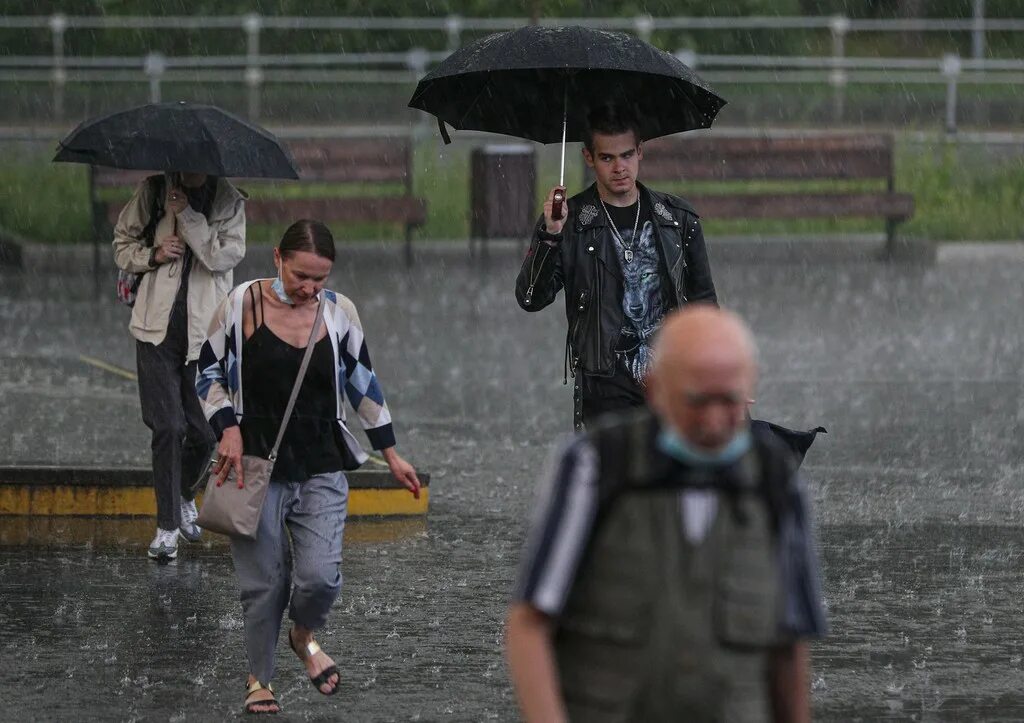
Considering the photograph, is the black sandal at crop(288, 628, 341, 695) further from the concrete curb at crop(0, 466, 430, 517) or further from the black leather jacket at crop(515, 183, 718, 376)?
the concrete curb at crop(0, 466, 430, 517)

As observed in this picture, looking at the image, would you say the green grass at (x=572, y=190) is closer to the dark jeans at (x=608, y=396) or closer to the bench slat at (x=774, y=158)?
the bench slat at (x=774, y=158)

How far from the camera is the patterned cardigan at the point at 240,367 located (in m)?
6.07

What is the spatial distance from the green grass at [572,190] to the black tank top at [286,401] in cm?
1347

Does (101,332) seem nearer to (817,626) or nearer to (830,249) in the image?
(830,249)

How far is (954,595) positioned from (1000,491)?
2.11 metres

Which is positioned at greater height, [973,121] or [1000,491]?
[973,121]

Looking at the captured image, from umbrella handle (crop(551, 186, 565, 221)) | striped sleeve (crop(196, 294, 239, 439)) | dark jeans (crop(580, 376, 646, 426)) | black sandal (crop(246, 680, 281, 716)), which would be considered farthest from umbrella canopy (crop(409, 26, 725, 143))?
black sandal (crop(246, 680, 281, 716))

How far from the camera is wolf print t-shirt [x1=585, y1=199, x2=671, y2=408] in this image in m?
6.55

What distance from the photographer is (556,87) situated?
7250mm

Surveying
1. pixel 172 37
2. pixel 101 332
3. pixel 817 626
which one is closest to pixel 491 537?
→ pixel 817 626

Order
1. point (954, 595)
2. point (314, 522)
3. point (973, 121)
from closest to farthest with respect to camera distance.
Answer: point (314, 522) < point (954, 595) < point (973, 121)

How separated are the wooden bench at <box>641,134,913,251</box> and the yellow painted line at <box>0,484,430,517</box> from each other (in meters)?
11.2

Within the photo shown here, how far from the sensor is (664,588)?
3.44 metres

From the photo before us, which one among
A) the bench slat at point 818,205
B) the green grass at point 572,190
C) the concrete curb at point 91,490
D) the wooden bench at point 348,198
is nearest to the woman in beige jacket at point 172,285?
the concrete curb at point 91,490
